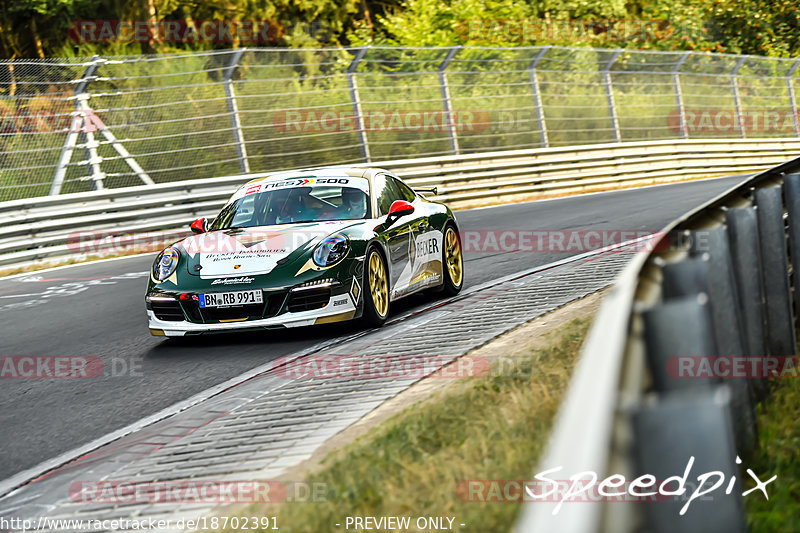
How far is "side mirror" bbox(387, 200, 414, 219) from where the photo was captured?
30.2ft

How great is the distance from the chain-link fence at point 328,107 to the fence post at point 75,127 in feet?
0.08

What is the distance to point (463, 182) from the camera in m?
20.8

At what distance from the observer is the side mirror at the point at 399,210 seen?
9219 mm

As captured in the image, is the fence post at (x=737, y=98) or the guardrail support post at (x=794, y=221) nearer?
the guardrail support post at (x=794, y=221)

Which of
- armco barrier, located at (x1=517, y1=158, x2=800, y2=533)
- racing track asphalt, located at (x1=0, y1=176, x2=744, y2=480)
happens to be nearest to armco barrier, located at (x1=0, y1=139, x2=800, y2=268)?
racing track asphalt, located at (x1=0, y1=176, x2=744, y2=480)

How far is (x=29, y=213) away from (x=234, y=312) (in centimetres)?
811

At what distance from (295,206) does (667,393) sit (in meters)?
6.92

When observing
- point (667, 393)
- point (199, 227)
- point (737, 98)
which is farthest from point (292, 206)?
point (737, 98)

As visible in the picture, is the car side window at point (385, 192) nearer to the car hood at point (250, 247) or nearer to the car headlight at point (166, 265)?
the car hood at point (250, 247)

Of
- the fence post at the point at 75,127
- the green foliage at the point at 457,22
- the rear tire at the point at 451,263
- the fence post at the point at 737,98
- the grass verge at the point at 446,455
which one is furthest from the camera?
the green foliage at the point at 457,22

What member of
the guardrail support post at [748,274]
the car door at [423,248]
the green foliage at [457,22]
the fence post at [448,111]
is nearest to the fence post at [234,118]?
the fence post at [448,111]

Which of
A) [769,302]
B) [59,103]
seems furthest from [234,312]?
[59,103]

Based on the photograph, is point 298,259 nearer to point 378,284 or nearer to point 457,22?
point 378,284

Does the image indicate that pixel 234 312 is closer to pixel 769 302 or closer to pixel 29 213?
pixel 769 302
